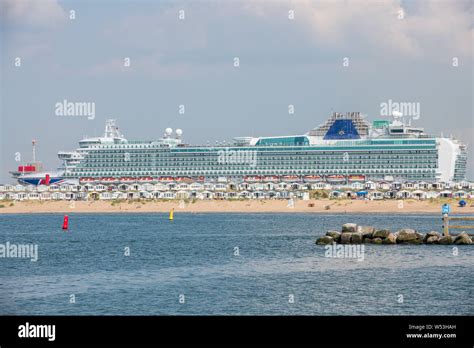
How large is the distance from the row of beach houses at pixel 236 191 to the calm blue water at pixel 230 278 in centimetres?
6352

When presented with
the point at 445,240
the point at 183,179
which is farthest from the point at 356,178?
the point at 445,240

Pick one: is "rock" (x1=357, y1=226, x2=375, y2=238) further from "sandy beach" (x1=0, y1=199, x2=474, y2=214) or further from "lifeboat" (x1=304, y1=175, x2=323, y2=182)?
"lifeboat" (x1=304, y1=175, x2=323, y2=182)

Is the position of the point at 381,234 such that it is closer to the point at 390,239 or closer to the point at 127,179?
the point at 390,239

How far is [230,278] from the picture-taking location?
39781 mm

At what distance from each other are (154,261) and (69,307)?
14720 millimetres

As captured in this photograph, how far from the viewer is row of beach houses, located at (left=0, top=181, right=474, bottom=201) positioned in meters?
124

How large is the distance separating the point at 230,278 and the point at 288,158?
117136 mm

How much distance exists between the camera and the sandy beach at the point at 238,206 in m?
104

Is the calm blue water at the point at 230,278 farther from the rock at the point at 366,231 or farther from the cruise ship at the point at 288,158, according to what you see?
the cruise ship at the point at 288,158

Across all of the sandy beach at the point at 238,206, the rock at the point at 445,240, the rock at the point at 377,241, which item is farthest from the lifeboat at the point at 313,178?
the rock at the point at 445,240

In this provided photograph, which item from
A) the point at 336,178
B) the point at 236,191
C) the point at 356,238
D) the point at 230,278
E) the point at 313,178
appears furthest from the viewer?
the point at 313,178

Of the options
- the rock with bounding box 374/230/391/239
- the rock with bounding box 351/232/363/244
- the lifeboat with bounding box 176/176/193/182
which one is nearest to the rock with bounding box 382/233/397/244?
the rock with bounding box 374/230/391/239

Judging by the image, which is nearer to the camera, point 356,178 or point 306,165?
point 356,178

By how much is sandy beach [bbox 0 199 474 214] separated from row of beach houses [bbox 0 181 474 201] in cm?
677
